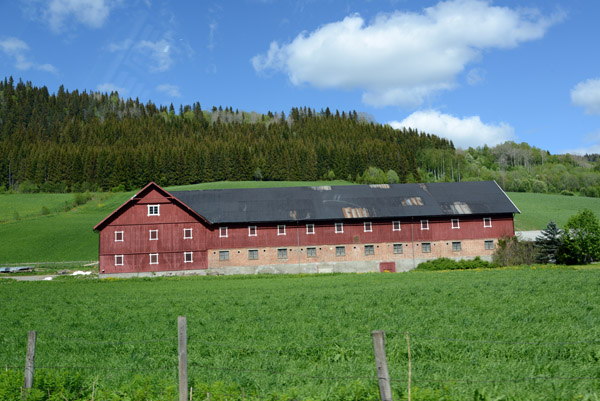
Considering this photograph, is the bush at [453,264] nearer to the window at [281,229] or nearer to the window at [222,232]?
the window at [281,229]

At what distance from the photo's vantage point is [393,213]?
47.5m

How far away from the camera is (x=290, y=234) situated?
153ft

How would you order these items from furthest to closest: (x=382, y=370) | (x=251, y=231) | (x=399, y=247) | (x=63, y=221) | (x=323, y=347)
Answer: (x=63, y=221), (x=399, y=247), (x=251, y=231), (x=323, y=347), (x=382, y=370)

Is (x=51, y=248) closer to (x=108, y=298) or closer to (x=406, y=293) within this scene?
(x=108, y=298)

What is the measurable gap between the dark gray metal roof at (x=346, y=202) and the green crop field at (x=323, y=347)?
26185 mm

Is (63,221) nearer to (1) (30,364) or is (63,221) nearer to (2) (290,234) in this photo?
(2) (290,234)

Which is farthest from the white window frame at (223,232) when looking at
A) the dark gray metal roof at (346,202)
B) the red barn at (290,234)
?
the dark gray metal roof at (346,202)

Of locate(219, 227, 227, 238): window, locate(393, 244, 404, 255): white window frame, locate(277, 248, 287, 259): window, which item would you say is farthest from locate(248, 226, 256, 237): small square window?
locate(393, 244, 404, 255): white window frame

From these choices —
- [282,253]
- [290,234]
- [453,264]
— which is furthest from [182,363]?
[453,264]

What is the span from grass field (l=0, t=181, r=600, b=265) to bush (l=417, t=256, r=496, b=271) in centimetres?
2722

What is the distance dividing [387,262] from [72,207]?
75772mm

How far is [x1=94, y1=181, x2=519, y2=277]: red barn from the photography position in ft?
149

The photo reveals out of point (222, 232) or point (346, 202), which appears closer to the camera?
point (222, 232)

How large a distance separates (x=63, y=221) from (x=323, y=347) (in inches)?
3180
